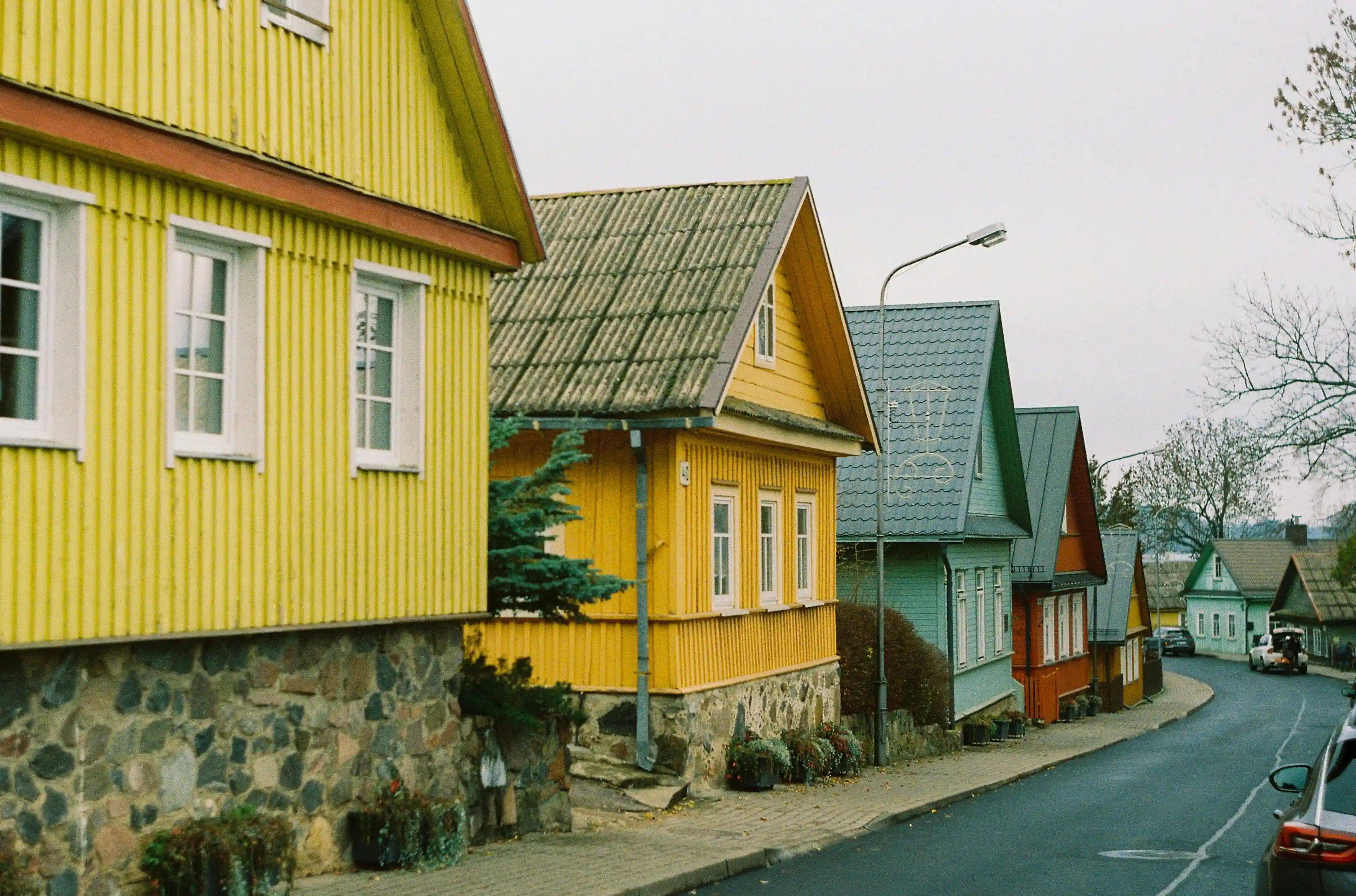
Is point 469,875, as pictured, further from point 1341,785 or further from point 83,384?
point 1341,785

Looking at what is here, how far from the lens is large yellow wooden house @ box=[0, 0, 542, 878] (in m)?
9.30

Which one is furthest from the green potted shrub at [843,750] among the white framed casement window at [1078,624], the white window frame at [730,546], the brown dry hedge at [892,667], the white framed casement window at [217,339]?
the white framed casement window at [1078,624]

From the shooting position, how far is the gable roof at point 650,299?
18.0 meters

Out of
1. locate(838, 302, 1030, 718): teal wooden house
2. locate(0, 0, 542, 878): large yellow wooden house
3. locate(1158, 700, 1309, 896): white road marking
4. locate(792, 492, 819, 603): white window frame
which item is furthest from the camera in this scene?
locate(838, 302, 1030, 718): teal wooden house

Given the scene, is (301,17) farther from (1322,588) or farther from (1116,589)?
(1322,588)

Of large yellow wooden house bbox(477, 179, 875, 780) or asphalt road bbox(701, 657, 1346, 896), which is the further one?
large yellow wooden house bbox(477, 179, 875, 780)

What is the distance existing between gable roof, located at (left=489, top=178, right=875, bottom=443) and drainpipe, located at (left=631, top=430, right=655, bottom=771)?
884 millimetres

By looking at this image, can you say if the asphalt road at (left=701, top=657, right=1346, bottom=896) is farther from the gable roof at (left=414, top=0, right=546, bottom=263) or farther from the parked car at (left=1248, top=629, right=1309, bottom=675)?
the parked car at (left=1248, top=629, right=1309, bottom=675)

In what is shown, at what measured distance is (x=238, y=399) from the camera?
10883 millimetres

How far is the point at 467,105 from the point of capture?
13.1 m

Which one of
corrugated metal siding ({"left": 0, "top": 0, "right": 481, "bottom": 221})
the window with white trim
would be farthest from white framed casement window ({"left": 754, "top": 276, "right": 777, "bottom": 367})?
corrugated metal siding ({"left": 0, "top": 0, "right": 481, "bottom": 221})

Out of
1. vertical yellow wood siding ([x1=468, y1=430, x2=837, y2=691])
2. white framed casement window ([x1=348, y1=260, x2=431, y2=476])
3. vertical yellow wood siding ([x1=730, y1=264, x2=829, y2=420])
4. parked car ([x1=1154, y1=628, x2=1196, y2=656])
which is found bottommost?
parked car ([x1=1154, y1=628, x2=1196, y2=656])

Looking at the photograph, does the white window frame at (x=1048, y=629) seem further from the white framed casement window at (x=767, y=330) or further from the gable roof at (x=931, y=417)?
the white framed casement window at (x=767, y=330)

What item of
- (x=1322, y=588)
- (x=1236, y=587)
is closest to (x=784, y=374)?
(x=1322, y=588)
